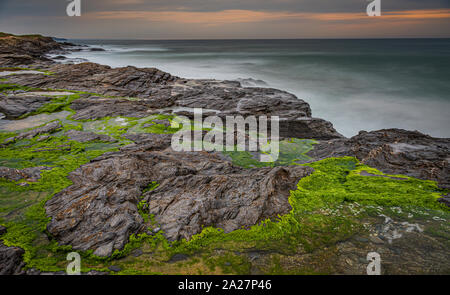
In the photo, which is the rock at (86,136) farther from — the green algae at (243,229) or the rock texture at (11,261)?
the rock texture at (11,261)

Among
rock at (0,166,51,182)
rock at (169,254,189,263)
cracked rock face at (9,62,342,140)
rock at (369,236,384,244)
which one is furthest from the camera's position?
cracked rock face at (9,62,342,140)

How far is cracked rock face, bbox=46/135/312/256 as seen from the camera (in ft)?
16.1

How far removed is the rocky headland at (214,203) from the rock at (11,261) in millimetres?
17

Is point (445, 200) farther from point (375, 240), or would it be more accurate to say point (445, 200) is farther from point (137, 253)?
point (137, 253)

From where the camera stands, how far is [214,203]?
5801 mm

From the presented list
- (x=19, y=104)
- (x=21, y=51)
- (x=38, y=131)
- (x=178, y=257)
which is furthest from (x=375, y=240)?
(x=21, y=51)

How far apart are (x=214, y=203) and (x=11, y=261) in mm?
3582

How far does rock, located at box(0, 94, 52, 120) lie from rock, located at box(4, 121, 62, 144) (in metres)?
2.54

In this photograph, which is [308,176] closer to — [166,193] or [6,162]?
[166,193]

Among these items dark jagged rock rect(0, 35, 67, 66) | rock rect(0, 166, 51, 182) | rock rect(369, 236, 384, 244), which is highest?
dark jagged rock rect(0, 35, 67, 66)

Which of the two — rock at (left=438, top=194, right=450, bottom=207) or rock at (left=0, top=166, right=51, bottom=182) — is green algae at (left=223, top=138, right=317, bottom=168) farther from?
rock at (left=0, top=166, right=51, bottom=182)

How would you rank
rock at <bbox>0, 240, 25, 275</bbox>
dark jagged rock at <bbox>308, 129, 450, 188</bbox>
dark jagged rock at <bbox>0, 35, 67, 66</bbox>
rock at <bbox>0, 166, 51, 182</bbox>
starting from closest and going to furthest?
rock at <bbox>0, 240, 25, 275</bbox>
rock at <bbox>0, 166, 51, 182</bbox>
dark jagged rock at <bbox>308, 129, 450, 188</bbox>
dark jagged rock at <bbox>0, 35, 67, 66</bbox>

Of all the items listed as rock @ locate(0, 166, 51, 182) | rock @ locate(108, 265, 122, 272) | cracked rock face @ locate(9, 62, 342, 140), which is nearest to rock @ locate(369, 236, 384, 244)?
rock @ locate(108, 265, 122, 272)
